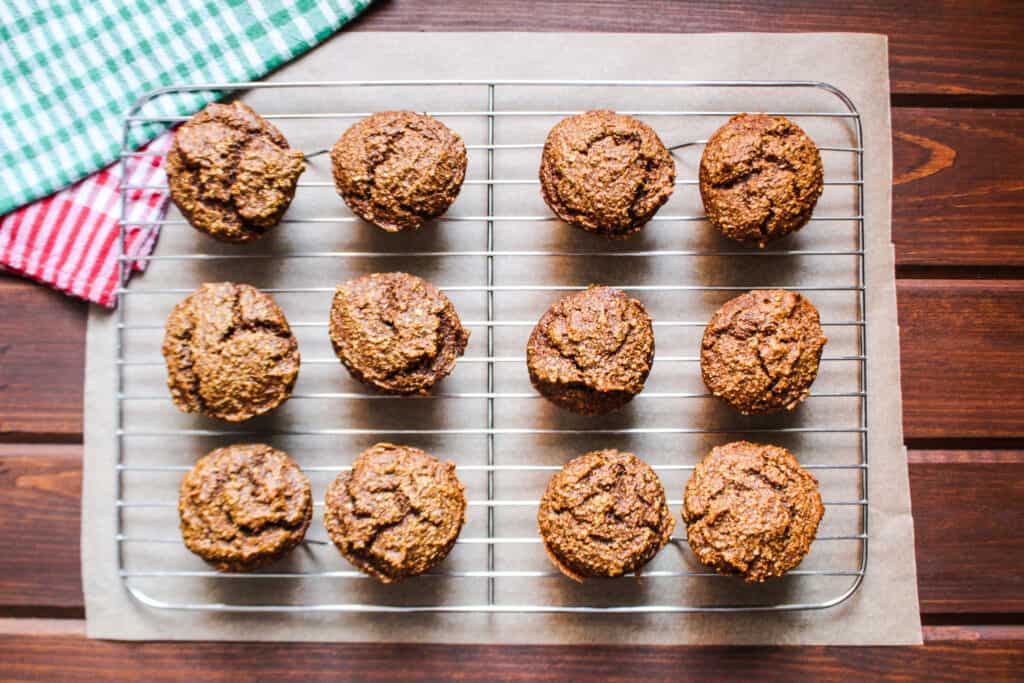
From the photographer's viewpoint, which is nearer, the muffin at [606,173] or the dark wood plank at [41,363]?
the muffin at [606,173]

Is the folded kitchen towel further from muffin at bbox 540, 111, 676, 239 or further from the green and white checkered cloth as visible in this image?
muffin at bbox 540, 111, 676, 239

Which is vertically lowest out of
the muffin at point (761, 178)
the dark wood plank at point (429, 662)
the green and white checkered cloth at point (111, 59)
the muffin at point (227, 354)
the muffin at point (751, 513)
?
the dark wood plank at point (429, 662)

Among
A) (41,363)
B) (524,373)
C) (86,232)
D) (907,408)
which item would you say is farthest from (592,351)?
(41,363)

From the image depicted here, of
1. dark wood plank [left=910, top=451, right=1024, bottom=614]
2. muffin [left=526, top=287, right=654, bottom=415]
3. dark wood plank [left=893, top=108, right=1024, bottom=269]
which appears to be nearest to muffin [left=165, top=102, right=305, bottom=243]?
muffin [left=526, top=287, right=654, bottom=415]

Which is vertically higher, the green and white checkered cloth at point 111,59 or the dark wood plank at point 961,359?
the green and white checkered cloth at point 111,59

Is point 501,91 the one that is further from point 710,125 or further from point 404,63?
point 710,125

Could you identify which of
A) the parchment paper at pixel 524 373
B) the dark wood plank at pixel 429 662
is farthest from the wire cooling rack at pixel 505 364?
the dark wood plank at pixel 429 662

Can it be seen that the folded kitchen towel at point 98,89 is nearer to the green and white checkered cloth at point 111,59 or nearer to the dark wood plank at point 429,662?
the green and white checkered cloth at point 111,59
